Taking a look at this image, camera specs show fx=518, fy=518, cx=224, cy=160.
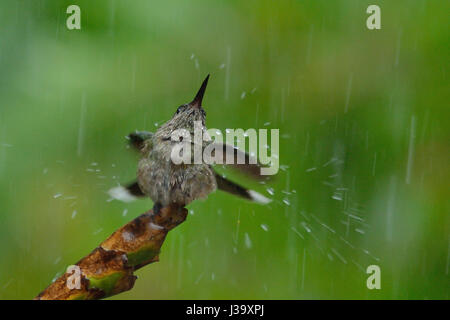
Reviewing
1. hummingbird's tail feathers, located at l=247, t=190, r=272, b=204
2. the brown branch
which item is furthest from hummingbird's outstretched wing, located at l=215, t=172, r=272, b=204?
the brown branch

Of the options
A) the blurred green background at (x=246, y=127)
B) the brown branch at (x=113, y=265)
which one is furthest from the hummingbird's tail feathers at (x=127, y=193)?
the brown branch at (x=113, y=265)

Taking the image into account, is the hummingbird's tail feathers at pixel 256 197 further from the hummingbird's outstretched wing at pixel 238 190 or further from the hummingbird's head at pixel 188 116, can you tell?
the hummingbird's head at pixel 188 116

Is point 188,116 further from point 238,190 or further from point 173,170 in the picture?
point 238,190

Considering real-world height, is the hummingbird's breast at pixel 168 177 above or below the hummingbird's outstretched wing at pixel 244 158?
below

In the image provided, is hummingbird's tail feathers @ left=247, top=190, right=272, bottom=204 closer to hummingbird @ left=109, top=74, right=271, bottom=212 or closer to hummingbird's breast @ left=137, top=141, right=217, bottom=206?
hummingbird @ left=109, top=74, right=271, bottom=212

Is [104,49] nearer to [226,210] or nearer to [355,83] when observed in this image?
[226,210]

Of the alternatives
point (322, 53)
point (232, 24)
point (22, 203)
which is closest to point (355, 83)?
point (322, 53)

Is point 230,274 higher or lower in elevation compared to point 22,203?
lower
